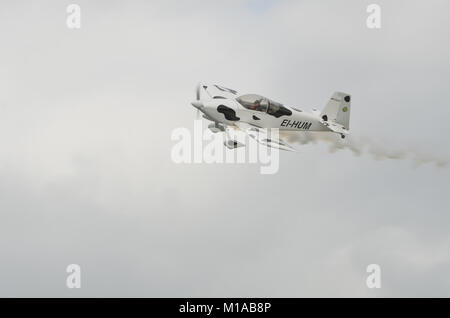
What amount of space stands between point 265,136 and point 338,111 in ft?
18.7

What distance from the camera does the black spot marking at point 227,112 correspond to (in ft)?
121

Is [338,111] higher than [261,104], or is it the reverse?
[338,111]

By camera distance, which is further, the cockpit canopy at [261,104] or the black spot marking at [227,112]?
the cockpit canopy at [261,104]

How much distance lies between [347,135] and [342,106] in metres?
1.65

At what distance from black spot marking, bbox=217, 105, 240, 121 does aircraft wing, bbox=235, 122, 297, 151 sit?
40 cm

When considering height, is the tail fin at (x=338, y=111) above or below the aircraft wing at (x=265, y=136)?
above

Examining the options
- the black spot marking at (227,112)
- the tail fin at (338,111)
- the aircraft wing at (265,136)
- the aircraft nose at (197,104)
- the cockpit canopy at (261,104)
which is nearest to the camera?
the aircraft wing at (265,136)

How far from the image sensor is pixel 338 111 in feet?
130

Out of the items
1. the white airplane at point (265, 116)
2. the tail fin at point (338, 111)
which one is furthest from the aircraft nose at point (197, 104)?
the tail fin at point (338, 111)

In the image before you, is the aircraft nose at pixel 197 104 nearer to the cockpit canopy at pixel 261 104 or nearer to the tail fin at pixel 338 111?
the cockpit canopy at pixel 261 104

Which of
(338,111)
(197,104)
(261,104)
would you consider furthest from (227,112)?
(338,111)

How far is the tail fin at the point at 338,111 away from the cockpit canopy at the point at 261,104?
291 cm

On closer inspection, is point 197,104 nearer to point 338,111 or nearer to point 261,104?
point 261,104
